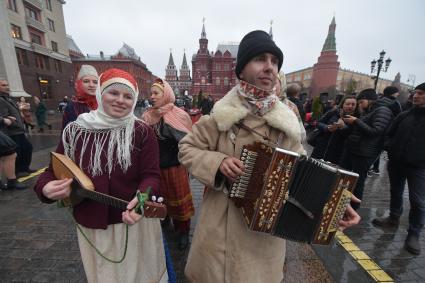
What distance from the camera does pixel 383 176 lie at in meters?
6.48

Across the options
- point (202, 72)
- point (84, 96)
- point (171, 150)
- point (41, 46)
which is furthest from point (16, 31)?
point (202, 72)

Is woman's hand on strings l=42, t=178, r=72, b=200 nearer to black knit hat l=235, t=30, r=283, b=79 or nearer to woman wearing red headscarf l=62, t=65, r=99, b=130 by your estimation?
woman wearing red headscarf l=62, t=65, r=99, b=130

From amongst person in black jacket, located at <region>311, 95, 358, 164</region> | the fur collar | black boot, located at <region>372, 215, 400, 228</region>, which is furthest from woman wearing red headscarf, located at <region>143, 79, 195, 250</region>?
black boot, located at <region>372, 215, 400, 228</region>

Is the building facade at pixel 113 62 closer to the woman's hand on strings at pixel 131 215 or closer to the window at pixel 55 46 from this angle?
the window at pixel 55 46

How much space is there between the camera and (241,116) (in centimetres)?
151

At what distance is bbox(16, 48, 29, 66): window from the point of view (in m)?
22.7

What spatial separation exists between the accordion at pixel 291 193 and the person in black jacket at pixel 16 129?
5.85 metres

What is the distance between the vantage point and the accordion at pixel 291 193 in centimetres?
133

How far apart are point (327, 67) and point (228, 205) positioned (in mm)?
78213

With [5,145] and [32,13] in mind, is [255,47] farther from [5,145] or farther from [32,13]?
[32,13]

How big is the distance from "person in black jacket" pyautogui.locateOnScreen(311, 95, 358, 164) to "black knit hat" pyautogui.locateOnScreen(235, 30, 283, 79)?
318cm

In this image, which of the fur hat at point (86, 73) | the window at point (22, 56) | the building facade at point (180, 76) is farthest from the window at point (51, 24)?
the building facade at point (180, 76)

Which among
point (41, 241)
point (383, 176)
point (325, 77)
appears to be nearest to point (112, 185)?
point (41, 241)

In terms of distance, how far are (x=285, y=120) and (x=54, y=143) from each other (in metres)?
10.5
